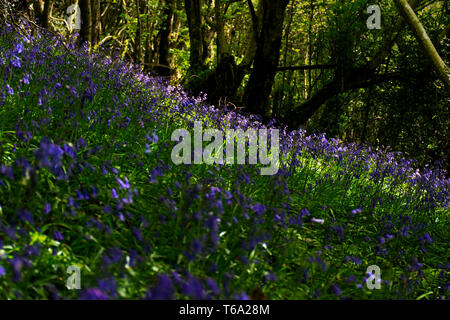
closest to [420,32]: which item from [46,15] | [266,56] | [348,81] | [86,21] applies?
[266,56]

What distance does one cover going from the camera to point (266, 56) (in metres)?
7.58

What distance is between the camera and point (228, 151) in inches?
151

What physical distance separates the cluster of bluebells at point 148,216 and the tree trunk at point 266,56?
3.31m

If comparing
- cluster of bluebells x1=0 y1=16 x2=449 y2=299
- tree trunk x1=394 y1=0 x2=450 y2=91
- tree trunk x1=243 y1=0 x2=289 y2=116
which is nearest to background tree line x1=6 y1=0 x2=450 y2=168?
tree trunk x1=243 y1=0 x2=289 y2=116

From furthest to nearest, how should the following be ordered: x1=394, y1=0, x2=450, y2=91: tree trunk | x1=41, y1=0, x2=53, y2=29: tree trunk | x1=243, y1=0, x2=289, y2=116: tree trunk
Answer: x1=41, y1=0, x2=53, y2=29: tree trunk < x1=243, y1=0, x2=289, y2=116: tree trunk < x1=394, y1=0, x2=450, y2=91: tree trunk

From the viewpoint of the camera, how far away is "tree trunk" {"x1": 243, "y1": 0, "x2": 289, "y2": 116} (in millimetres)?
7273

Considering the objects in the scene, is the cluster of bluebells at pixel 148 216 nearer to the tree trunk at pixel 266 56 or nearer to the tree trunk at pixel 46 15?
the tree trunk at pixel 266 56

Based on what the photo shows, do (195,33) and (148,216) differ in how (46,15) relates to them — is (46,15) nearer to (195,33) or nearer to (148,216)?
(195,33)

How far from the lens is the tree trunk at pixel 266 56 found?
727 cm

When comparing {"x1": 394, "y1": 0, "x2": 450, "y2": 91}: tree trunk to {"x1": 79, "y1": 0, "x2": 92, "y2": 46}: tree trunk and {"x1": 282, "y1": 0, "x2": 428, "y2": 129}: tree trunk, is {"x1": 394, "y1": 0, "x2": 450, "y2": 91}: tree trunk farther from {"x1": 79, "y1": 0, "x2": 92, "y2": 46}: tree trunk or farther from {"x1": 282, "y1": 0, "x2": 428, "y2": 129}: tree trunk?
{"x1": 79, "y1": 0, "x2": 92, "y2": 46}: tree trunk

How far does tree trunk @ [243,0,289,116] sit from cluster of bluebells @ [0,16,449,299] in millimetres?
3315

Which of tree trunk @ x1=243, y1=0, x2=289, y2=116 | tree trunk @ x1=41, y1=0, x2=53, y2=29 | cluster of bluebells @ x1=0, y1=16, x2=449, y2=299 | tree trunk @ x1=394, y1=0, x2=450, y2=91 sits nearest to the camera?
cluster of bluebells @ x1=0, y1=16, x2=449, y2=299
